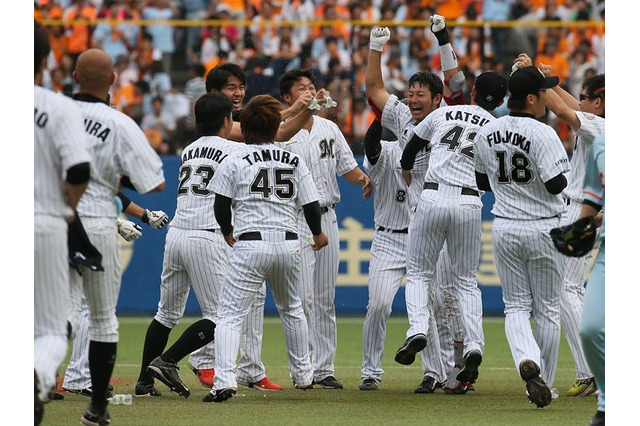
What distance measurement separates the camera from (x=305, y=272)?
31.1 feet

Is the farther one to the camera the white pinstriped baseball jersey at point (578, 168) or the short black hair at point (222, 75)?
the short black hair at point (222, 75)

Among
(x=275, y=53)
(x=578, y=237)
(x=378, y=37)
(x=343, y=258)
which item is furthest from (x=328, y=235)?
(x=275, y=53)

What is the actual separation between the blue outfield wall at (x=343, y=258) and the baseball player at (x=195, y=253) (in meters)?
6.06

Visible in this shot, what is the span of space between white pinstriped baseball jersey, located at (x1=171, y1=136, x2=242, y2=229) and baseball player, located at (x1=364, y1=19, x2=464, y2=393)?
154 cm

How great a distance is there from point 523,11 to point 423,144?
10.8 m

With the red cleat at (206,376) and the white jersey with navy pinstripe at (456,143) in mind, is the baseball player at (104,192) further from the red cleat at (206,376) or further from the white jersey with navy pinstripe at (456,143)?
the white jersey with navy pinstripe at (456,143)

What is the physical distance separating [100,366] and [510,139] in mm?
3365

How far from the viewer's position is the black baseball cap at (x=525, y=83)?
26.1ft

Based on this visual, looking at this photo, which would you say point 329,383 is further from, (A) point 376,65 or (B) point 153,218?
(A) point 376,65

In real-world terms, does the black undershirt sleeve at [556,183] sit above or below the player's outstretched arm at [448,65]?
below

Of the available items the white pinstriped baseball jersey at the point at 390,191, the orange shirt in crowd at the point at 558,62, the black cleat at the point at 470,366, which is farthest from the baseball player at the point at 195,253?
the orange shirt in crowd at the point at 558,62

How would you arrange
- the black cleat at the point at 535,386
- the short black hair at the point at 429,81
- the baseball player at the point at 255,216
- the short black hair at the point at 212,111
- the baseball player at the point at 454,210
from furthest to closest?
the short black hair at the point at 429,81
the baseball player at the point at 454,210
the short black hair at the point at 212,111
the baseball player at the point at 255,216
the black cleat at the point at 535,386

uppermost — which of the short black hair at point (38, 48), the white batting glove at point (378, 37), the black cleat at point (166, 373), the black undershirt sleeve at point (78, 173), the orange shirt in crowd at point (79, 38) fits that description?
the orange shirt in crowd at point (79, 38)

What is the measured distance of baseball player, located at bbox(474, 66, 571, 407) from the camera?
25.7 ft
